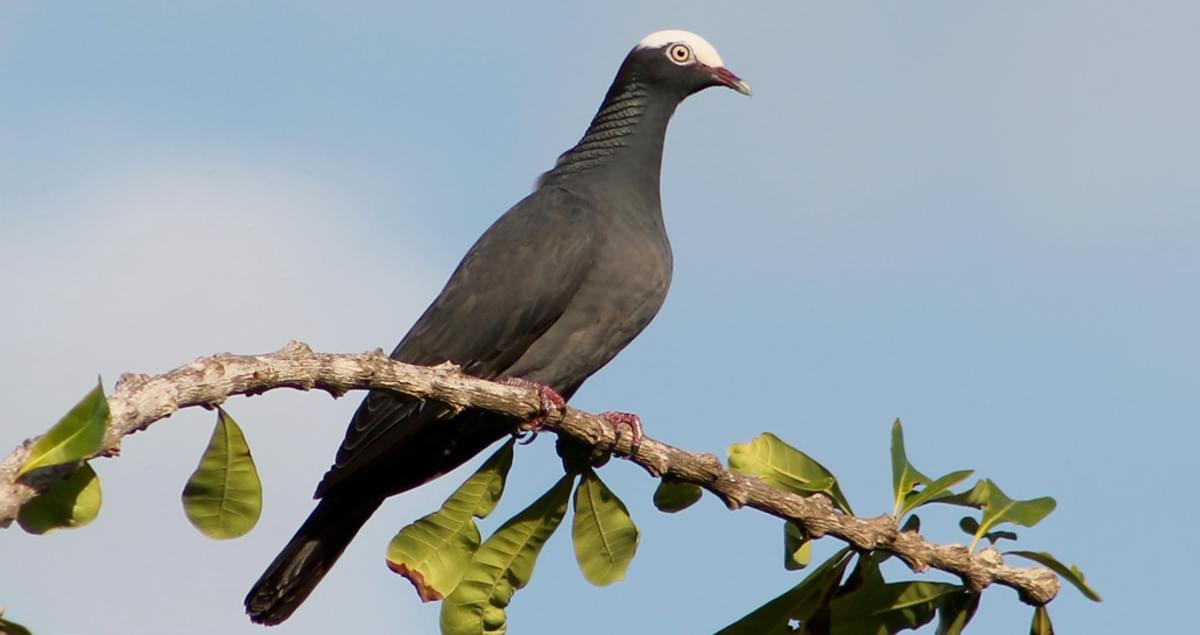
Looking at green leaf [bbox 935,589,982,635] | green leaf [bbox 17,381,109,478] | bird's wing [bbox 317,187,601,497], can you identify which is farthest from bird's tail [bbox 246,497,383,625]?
green leaf [bbox 17,381,109,478]

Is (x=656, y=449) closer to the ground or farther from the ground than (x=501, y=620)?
→ farther from the ground

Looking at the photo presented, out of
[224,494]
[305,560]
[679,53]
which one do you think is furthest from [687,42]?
[224,494]

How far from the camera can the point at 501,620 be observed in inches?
173

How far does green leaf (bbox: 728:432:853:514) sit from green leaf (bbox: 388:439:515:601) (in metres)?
0.74

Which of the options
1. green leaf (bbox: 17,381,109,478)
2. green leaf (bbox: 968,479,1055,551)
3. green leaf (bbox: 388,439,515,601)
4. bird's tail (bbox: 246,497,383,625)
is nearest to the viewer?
green leaf (bbox: 17,381,109,478)

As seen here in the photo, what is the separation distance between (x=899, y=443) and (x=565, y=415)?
95 cm

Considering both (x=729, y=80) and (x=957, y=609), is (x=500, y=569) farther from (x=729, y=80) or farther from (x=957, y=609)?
(x=729, y=80)

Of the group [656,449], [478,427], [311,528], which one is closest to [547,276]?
[478,427]

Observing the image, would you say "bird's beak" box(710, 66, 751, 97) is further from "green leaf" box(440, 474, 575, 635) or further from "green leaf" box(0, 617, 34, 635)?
"green leaf" box(0, 617, 34, 635)

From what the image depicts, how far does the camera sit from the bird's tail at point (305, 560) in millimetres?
5504

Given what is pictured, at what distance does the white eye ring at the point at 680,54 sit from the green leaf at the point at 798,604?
11.0 feet

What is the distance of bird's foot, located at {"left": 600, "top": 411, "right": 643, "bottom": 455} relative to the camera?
4363 mm

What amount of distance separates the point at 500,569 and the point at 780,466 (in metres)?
0.84

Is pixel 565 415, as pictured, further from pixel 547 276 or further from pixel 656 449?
pixel 547 276
